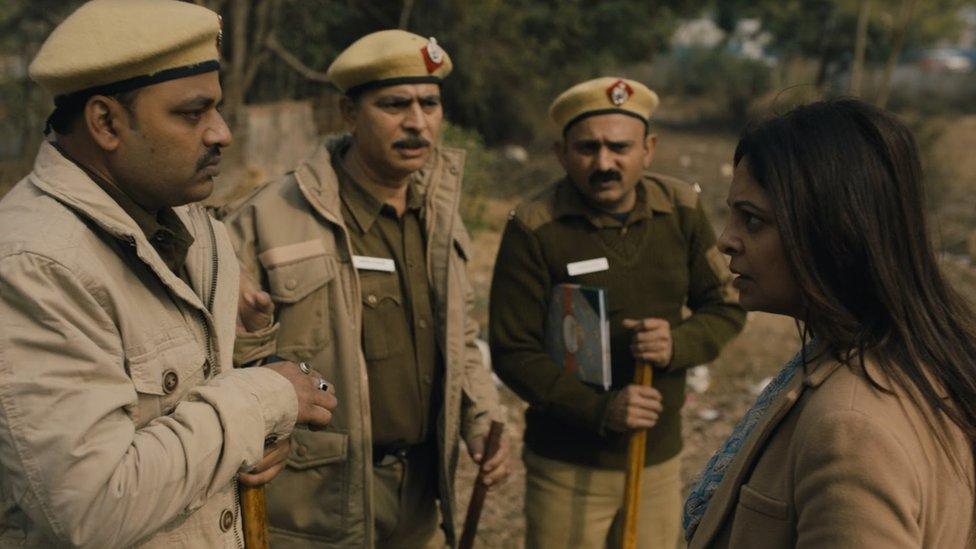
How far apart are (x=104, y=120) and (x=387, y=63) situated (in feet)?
4.82

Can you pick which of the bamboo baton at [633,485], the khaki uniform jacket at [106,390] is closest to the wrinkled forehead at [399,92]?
the bamboo baton at [633,485]

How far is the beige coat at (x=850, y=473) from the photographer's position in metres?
1.44

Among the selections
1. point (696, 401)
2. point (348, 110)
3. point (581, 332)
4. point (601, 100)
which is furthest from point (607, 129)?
point (696, 401)

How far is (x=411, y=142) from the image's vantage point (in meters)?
3.17

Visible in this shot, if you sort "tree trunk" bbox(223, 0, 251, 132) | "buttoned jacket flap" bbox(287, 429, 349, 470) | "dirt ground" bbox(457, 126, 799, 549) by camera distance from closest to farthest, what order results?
"buttoned jacket flap" bbox(287, 429, 349, 470) → "dirt ground" bbox(457, 126, 799, 549) → "tree trunk" bbox(223, 0, 251, 132)

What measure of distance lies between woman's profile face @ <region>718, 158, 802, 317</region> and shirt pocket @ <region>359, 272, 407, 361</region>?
59.7 inches

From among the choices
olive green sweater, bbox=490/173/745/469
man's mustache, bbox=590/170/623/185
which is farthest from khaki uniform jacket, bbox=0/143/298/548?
man's mustache, bbox=590/170/623/185

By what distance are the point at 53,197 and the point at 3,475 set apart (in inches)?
20.2

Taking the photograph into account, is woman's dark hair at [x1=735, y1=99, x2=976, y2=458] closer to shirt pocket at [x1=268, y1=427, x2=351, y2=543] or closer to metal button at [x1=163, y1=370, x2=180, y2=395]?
metal button at [x1=163, y1=370, x2=180, y2=395]

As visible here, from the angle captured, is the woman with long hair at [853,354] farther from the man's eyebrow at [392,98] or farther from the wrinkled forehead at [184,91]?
the man's eyebrow at [392,98]

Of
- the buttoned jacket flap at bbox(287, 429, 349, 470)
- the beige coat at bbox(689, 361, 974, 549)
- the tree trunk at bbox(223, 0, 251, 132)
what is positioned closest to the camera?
the beige coat at bbox(689, 361, 974, 549)

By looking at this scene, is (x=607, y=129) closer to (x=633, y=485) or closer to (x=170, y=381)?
(x=633, y=485)

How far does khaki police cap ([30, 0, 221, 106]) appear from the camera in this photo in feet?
5.83

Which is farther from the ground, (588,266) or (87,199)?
(87,199)
